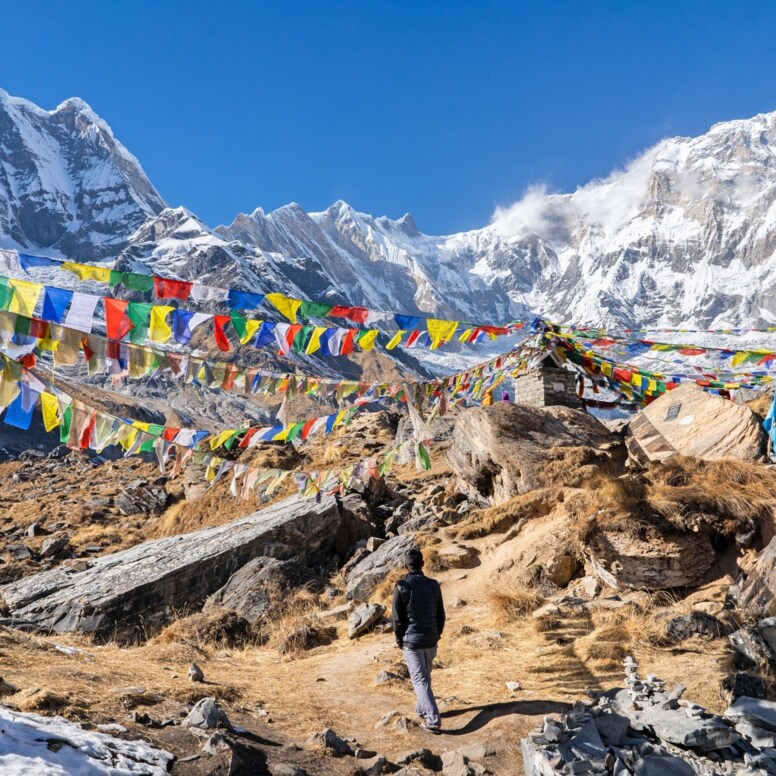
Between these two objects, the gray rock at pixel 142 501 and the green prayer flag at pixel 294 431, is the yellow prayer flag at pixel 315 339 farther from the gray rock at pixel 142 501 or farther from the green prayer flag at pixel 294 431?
the gray rock at pixel 142 501

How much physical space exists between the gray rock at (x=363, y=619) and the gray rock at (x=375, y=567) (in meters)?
1.15

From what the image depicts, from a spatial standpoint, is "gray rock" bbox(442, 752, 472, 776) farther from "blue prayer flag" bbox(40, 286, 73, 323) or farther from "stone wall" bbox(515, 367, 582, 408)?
"stone wall" bbox(515, 367, 582, 408)

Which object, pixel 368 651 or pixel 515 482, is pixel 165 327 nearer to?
pixel 368 651

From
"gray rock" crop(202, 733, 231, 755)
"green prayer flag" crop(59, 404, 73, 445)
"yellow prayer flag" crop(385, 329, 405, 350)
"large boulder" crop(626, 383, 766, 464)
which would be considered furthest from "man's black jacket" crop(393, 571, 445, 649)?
"yellow prayer flag" crop(385, 329, 405, 350)

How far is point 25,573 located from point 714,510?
46.3 ft

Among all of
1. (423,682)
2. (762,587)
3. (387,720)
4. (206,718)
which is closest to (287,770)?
(206,718)

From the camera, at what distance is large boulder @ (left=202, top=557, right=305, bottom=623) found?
10281 millimetres

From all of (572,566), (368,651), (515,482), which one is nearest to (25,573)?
(368,651)

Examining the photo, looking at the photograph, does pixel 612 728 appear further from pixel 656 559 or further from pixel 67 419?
pixel 67 419

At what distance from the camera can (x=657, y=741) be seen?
477cm

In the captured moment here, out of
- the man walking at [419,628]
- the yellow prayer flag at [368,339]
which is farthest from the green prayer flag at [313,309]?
the man walking at [419,628]

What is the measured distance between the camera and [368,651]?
8.33 m

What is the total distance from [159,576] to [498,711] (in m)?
7.17

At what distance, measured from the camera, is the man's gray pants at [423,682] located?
5.69 meters
